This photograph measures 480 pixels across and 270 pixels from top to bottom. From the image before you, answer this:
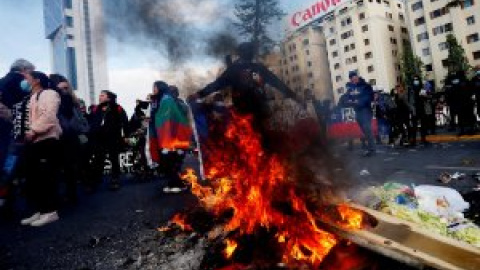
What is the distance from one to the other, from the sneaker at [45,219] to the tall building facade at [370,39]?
67780 mm

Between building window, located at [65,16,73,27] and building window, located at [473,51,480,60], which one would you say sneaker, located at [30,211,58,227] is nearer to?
building window, located at [473,51,480,60]

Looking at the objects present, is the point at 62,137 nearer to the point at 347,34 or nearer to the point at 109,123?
the point at 109,123

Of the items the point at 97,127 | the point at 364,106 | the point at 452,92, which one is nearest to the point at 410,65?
the point at 452,92

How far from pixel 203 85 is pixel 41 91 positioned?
2384 mm

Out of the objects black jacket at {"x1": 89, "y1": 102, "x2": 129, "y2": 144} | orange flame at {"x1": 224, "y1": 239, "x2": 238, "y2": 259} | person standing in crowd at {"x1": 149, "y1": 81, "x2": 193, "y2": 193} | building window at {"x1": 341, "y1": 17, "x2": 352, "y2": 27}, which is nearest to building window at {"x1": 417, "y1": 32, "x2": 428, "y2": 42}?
building window at {"x1": 341, "y1": 17, "x2": 352, "y2": 27}

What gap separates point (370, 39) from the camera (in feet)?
238

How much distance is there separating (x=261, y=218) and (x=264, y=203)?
0.15 m

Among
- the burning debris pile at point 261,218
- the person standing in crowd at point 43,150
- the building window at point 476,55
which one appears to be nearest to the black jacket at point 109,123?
the person standing in crowd at point 43,150

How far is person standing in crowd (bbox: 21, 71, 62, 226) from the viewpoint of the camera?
6031mm

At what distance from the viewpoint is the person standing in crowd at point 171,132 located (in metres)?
7.65

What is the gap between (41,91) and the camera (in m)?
6.19

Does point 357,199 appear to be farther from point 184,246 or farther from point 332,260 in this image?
point 184,246

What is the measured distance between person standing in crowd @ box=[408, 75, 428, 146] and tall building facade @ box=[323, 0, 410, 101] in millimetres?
58720

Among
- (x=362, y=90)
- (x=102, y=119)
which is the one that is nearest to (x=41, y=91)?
(x=102, y=119)
